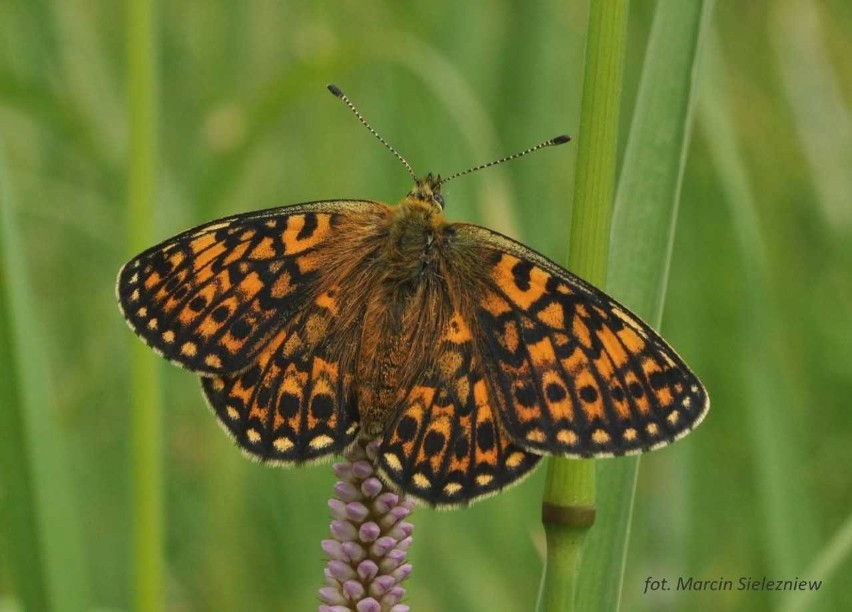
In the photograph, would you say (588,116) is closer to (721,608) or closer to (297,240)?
(297,240)

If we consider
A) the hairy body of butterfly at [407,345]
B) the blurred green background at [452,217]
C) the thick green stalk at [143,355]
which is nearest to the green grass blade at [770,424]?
the blurred green background at [452,217]

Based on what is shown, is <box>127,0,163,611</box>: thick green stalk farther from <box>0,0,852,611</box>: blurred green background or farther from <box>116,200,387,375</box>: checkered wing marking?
<box>0,0,852,611</box>: blurred green background

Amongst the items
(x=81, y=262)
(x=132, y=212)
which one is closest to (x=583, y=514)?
(x=132, y=212)

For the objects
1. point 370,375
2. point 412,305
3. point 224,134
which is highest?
point 224,134

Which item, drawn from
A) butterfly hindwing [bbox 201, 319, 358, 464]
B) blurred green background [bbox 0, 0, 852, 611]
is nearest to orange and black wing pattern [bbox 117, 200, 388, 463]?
butterfly hindwing [bbox 201, 319, 358, 464]

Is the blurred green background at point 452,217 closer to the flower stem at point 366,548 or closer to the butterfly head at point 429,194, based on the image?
the butterfly head at point 429,194

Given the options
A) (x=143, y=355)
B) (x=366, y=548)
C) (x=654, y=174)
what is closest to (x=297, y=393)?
(x=143, y=355)
